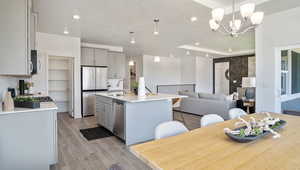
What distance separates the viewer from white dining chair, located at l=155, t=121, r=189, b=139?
1.56 metres

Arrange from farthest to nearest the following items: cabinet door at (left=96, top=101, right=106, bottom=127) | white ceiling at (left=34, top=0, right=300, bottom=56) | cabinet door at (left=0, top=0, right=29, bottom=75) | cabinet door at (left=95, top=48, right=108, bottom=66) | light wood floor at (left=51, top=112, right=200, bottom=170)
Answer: cabinet door at (left=95, top=48, right=108, bottom=66)
cabinet door at (left=96, top=101, right=106, bottom=127)
white ceiling at (left=34, top=0, right=300, bottom=56)
light wood floor at (left=51, top=112, right=200, bottom=170)
cabinet door at (left=0, top=0, right=29, bottom=75)

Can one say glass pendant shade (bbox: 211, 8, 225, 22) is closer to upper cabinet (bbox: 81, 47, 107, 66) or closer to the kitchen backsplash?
the kitchen backsplash

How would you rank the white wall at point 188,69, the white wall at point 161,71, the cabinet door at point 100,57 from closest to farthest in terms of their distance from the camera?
A: the cabinet door at point 100,57, the white wall at point 161,71, the white wall at point 188,69

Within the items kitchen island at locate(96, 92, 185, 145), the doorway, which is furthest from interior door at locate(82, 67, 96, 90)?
the doorway

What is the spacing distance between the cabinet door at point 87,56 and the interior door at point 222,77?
748 centimetres

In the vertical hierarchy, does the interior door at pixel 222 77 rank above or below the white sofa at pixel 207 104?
above

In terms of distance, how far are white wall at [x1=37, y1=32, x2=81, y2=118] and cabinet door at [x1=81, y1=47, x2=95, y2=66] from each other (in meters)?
0.26

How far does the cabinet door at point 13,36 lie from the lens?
6.08ft

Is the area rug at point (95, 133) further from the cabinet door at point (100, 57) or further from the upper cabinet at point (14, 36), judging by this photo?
the cabinet door at point (100, 57)

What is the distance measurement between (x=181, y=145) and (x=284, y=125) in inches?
48.2

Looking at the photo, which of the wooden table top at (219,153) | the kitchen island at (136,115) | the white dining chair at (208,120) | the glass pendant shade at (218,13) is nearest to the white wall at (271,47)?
the glass pendant shade at (218,13)

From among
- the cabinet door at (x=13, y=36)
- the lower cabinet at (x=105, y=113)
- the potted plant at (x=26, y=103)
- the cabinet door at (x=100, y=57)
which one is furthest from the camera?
the cabinet door at (x=100, y=57)

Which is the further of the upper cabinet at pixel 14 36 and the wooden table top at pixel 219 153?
the upper cabinet at pixel 14 36

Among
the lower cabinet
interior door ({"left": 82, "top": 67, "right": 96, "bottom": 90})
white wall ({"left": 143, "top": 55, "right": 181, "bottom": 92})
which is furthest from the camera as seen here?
white wall ({"left": 143, "top": 55, "right": 181, "bottom": 92})
